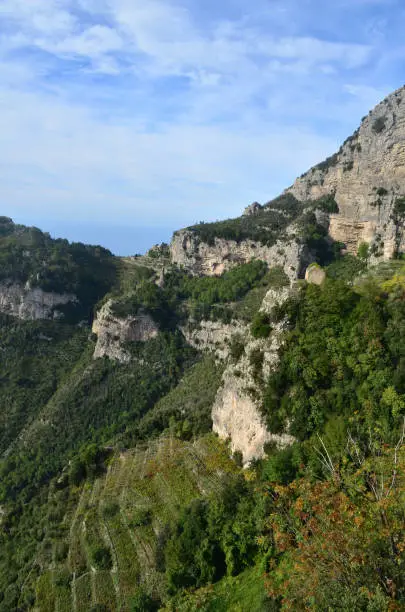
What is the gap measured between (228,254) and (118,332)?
22.8 meters

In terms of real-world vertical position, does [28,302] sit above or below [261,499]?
above

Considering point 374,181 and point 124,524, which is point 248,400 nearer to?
point 124,524

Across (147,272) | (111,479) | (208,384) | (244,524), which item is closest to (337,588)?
(244,524)

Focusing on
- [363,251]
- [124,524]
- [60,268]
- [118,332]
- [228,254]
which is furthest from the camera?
[60,268]

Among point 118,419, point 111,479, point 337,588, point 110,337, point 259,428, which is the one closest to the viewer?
point 337,588

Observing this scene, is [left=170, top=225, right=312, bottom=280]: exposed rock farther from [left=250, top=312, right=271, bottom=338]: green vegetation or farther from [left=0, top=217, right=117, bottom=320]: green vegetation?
[left=250, top=312, right=271, bottom=338]: green vegetation

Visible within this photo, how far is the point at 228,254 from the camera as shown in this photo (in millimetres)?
75500

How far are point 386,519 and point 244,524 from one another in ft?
37.8

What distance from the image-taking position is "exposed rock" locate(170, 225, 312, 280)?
62.3 metres

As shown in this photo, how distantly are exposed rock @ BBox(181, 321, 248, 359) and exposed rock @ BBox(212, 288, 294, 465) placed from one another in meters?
26.1

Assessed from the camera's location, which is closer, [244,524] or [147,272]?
[244,524]

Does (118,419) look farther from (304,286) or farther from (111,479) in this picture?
(304,286)

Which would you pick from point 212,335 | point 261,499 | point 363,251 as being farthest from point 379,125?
point 261,499

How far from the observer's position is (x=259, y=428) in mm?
28094
